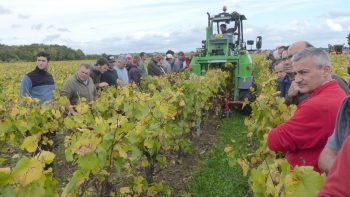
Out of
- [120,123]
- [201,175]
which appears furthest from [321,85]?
[201,175]

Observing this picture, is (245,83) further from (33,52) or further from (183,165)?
(33,52)

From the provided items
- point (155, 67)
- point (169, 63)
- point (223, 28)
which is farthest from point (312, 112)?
point (169, 63)

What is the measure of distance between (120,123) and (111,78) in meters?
4.94

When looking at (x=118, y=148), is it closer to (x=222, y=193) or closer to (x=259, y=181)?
(x=259, y=181)

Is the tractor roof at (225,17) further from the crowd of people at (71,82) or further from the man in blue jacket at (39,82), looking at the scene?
the man in blue jacket at (39,82)

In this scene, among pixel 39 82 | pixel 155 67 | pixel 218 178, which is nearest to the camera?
pixel 218 178

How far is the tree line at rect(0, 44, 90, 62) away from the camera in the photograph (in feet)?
157

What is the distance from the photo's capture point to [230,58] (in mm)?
9695

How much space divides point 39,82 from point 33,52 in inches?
1839

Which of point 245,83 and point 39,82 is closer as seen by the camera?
point 39,82

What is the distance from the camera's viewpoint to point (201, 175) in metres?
5.68

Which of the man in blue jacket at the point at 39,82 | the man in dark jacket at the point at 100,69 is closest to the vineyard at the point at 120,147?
the man in blue jacket at the point at 39,82

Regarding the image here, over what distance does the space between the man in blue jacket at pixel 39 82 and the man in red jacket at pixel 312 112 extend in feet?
14.0

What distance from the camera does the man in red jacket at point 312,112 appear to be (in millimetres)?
Answer: 2469
